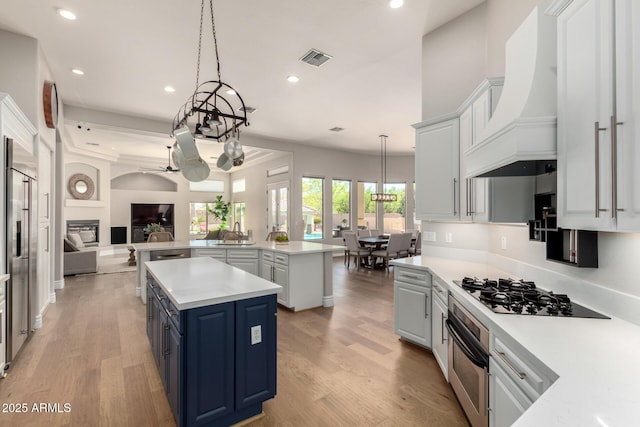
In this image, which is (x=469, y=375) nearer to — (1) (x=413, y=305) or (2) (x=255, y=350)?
(1) (x=413, y=305)

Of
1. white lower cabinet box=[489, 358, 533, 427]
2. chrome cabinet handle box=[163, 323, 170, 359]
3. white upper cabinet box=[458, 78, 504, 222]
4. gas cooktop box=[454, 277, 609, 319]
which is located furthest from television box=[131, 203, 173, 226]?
white lower cabinet box=[489, 358, 533, 427]

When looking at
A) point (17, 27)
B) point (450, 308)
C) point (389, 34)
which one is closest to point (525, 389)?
point (450, 308)

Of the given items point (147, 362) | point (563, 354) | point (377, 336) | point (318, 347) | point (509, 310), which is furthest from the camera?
point (377, 336)

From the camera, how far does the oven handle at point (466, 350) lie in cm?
163

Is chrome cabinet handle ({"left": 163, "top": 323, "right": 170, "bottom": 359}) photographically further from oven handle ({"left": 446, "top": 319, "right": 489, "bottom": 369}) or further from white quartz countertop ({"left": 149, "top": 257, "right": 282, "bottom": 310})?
oven handle ({"left": 446, "top": 319, "right": 489, "bottom": 369})

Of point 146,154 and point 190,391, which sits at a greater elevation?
point 146,154

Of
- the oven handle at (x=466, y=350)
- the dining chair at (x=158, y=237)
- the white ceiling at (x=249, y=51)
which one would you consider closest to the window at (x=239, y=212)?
the dining chair at (x=158, y=237)

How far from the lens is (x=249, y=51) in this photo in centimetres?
379

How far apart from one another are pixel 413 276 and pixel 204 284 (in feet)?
6.27

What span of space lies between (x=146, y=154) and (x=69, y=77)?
5975mm

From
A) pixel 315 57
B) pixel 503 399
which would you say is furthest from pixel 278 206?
pixel 503 399

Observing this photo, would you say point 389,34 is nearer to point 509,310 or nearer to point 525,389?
point 509,310

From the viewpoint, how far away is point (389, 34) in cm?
346

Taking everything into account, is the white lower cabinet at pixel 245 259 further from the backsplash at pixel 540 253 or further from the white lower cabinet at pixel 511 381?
the white lower cabinet at pixel 511 381
